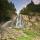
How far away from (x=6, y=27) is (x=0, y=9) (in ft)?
0.65

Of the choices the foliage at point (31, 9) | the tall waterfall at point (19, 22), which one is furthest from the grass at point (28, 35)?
the foliage at point (31, 9)

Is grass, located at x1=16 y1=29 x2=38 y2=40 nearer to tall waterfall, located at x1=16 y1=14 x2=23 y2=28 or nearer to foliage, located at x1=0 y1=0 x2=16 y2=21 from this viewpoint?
tall waterfall, located at x1=16 y1=14 x2=23 y2=28

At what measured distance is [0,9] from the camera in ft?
3.97

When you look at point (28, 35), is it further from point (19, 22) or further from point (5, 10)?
point (5, 10)

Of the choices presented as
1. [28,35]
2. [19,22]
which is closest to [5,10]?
[19,22]

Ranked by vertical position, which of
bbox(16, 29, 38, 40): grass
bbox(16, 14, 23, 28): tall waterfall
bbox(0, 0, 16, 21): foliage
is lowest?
bbox(16, 29, 38, 40): grass

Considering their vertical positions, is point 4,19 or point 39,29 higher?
point 4,19

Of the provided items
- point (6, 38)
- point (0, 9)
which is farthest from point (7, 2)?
point (6, 38)

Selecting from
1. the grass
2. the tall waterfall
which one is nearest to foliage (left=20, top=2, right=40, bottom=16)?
the tall waterfall

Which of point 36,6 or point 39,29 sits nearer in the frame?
point 39,29

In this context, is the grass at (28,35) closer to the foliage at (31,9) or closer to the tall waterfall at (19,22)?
the tall waterfall at (19,22)

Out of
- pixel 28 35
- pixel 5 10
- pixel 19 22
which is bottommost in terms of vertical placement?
pixel 28 35

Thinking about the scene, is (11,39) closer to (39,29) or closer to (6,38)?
(6,38)

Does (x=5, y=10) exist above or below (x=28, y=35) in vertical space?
above
